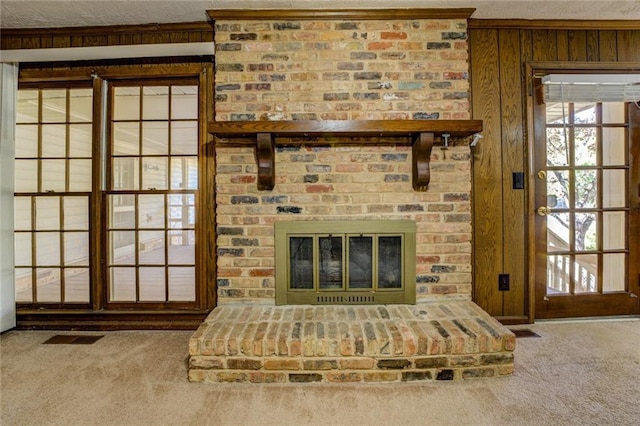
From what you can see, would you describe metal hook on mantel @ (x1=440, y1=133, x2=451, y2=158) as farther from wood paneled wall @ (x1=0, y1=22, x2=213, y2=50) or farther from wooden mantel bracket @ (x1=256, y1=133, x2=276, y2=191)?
wood paneled wall @ (x1=0, y1=22, x2=213, y2=50)

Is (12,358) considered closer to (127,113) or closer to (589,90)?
(127,113)

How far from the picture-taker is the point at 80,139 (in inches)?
94.3

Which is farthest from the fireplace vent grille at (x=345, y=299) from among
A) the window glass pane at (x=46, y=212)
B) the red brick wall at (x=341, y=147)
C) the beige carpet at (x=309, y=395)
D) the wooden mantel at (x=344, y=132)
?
the window glass pane at (x=46, y=212)

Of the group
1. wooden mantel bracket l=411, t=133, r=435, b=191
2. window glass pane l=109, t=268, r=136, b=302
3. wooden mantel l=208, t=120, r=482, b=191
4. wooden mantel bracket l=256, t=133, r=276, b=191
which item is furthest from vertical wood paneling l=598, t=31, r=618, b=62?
window glass pane l=109, t=268, r=136, b=302

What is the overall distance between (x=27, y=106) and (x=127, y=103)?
34.4 inches

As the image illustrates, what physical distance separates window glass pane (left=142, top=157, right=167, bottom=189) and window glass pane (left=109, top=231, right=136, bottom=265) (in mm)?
429

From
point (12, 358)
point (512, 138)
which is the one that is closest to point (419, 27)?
point (512, 138)

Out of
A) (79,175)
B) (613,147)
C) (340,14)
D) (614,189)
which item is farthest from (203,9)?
(614,189)

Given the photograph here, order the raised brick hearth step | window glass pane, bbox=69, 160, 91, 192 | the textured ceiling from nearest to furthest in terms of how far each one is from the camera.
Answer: the raised brick hearth step < the textured ceiling < window glass pane, bbox=69, 160, 91, 192

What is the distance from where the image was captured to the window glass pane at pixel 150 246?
7.70 ft

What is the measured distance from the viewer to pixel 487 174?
221cm

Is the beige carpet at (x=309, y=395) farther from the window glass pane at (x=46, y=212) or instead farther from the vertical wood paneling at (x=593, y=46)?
the vertical wood paneling at (x=593, y=46)

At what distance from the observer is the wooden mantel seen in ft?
5.95

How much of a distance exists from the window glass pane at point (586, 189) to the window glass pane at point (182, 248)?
3.11 m
